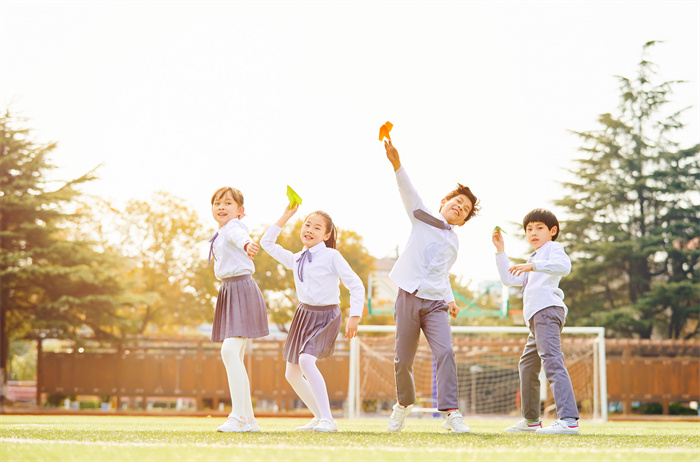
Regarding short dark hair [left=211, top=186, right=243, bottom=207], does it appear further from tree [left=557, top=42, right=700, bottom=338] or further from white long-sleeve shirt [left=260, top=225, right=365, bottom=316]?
tree [left=557, top=42, right=700, bottom=338]

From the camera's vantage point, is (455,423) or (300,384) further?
(300,384)

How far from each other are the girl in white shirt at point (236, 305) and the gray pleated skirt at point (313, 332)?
0.22 meters

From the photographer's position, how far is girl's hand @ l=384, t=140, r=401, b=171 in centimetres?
492

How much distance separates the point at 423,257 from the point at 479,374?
20441 millimetres

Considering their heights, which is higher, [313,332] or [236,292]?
[236,292]

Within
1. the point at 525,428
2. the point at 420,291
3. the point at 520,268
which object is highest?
the point at 520,268

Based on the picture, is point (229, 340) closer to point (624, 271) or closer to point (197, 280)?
point (197, 280)

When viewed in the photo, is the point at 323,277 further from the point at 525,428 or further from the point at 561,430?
the point at 561,430

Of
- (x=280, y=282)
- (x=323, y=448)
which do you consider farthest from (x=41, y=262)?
(x=323, y=448)

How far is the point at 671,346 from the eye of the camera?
24312mm

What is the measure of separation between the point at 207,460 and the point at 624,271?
2848cm

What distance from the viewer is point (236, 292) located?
5.20 m

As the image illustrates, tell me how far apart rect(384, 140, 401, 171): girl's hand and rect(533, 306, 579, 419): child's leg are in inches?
55.0

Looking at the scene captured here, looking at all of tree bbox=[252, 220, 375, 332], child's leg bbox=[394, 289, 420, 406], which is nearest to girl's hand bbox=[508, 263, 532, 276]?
child's leg bbox=[394, 289, 420, 406]
